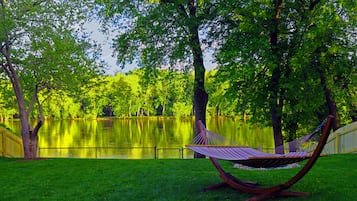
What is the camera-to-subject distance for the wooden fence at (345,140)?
508 inches

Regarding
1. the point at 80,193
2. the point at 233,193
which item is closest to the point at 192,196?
the point at 233,193

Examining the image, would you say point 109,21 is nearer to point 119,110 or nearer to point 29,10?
point 29,10

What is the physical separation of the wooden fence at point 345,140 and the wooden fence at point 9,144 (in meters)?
11.6

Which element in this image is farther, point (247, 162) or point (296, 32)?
point (296, 32)

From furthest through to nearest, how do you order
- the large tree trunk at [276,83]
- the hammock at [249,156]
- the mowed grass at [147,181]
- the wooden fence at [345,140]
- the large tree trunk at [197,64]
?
the wooden fence at [345,140] → the large tree trunk at [197,64] → the large tree trunk at [276,83] → the mowed grass at [147,181] → the hammock at [249,156]

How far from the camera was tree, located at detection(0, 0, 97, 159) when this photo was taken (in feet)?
39.0

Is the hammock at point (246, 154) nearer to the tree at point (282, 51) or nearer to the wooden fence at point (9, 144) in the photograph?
the tree at point (282, 51)

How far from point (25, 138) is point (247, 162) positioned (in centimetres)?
924

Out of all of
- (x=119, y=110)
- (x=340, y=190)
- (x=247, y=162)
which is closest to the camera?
(x=247, y=162)

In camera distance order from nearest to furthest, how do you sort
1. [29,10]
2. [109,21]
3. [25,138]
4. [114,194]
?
1. [114,194]
2. [29,10]
3. [25,138]
4. [109,21]

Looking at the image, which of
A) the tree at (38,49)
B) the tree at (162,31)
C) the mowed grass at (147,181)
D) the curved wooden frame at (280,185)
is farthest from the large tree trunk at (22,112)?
the curved wooden frame at (280,185)

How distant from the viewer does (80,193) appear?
690 centimetres

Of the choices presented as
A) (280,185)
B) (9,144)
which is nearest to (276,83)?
(280,185)

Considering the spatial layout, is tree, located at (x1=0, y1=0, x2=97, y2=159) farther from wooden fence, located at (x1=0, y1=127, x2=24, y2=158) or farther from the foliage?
the foliage
